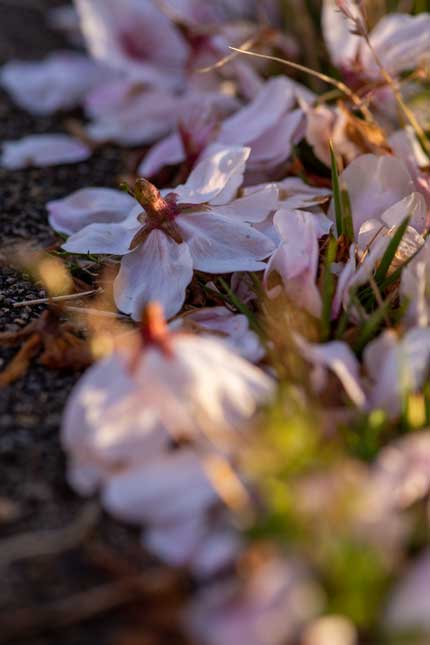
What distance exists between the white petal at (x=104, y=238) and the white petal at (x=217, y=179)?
57 mm

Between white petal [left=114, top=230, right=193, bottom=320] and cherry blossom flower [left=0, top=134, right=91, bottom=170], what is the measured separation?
41 centimetres

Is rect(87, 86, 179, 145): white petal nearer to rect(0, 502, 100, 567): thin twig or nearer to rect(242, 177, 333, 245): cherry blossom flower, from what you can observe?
rect(242, 177, 333, 245): cherry blossom flower

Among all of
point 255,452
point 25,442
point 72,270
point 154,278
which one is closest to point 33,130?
point 72,270

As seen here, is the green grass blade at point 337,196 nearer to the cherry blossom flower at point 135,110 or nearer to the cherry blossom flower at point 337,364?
the cherry blossom flower at point 337,364


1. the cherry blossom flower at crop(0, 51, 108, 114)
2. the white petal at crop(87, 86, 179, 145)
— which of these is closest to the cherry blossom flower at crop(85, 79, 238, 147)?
the white petal at crop(87, 86, 179, 145)

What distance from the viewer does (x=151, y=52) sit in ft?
4.24

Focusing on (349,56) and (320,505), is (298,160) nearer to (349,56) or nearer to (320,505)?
(349,56)

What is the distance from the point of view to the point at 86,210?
997 mm

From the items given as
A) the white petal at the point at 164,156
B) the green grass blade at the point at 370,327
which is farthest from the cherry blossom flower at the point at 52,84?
the green grass blade at the point at 370,327

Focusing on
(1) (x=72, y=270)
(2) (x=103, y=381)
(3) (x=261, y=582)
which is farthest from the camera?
(1) (x=72, y=270)

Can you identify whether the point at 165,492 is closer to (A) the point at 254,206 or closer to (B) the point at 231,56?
(A) the point at 254,206

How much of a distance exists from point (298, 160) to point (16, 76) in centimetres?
57

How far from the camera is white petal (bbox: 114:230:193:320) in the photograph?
845mm

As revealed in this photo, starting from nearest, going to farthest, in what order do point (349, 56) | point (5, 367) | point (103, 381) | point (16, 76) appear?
1. point (103, 381)
2. point (5, 367)
3. point (349, 56)
4. point (16, 76)
